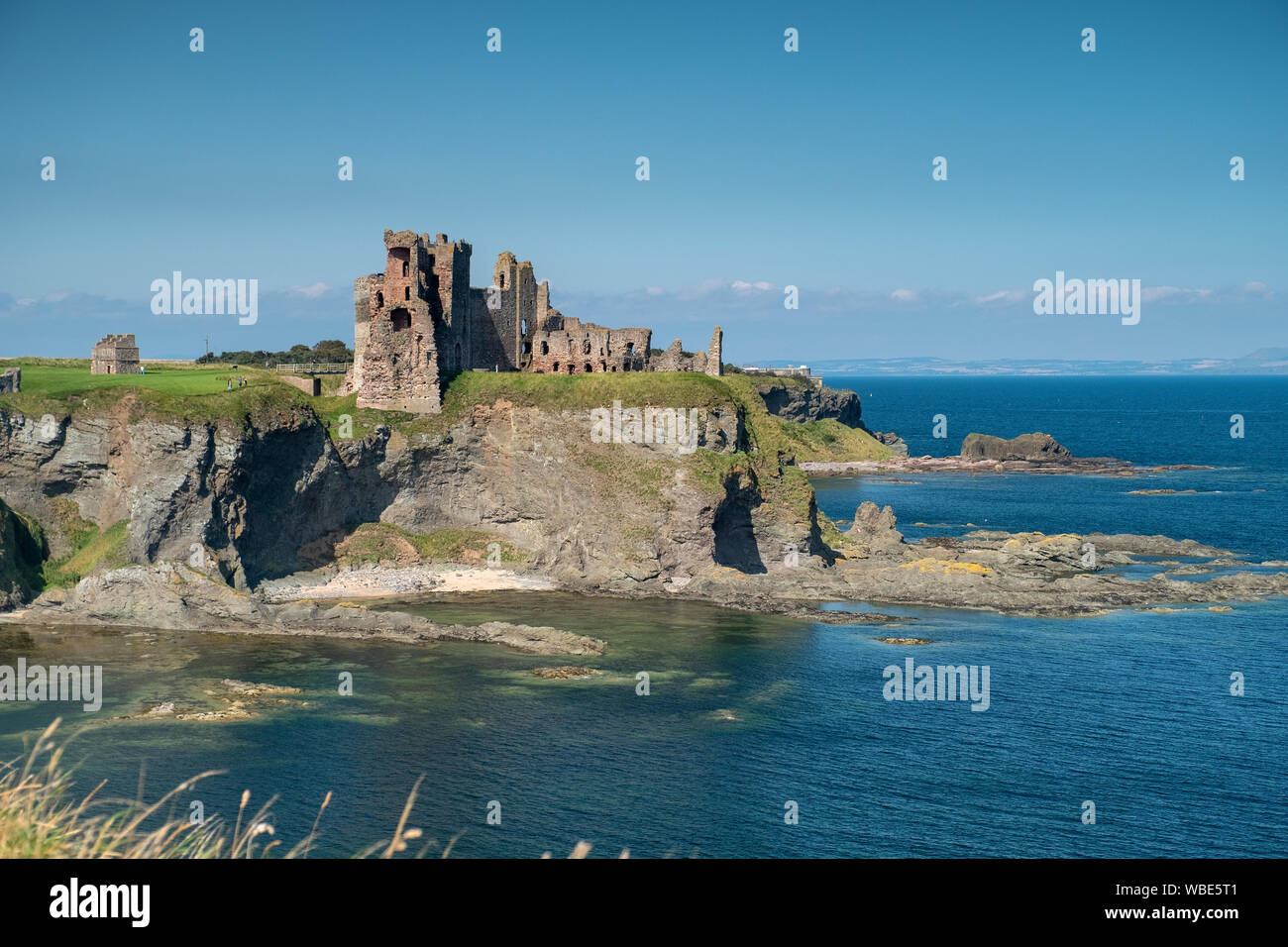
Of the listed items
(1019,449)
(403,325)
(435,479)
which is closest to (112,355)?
(403,325)

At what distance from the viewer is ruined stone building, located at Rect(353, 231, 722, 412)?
88.7 meters

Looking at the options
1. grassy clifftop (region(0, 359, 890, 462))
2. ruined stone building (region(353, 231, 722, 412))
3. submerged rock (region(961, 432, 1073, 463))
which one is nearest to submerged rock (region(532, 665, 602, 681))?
grassy clifftop (region(0, 359, 890, 462))

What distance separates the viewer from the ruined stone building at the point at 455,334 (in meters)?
88.7

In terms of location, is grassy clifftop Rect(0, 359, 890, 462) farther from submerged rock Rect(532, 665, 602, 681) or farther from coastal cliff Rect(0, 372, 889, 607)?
submerged rock Rect(532, 665, 602, 681)

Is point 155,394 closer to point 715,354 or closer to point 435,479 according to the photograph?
point 435,479

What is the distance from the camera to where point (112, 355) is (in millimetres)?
86188

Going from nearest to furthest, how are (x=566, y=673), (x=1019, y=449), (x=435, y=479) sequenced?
(x=566, y=673), (x=435, y=479), (x=1019, y=449)

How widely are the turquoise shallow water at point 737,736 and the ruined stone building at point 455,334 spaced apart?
21298mm

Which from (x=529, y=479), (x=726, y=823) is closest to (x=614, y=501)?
(x=529, y=479)

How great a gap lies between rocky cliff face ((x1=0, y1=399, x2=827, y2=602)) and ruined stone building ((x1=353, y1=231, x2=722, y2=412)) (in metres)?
4.81

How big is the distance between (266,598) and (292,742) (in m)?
29.2

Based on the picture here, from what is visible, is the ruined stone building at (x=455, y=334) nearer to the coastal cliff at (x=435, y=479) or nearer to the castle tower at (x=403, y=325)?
the castle tower at (x=403, y=325)

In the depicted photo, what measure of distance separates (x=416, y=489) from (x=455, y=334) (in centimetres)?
Result: 1340
